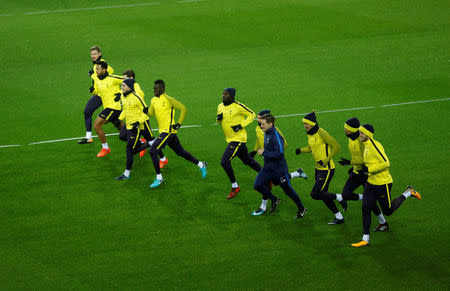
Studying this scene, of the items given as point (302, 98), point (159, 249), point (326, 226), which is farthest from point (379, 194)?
point (302, 98)

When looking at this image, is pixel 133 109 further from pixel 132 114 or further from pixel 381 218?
pixel 381 218

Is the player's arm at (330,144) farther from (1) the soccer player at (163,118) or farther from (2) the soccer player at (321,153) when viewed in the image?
(1) the soccer player at (163,118)

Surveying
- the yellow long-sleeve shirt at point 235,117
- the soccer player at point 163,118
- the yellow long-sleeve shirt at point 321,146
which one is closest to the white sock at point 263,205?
the yellow long-sleeve shirt at point 321,146

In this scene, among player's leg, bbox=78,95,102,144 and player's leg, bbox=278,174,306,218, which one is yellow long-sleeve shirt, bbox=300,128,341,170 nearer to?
player's leg, bbox=278,174,306,218

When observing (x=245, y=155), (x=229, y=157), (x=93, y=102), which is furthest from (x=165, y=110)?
(x=93, y=102)

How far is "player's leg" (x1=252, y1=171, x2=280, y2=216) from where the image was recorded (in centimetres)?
1249

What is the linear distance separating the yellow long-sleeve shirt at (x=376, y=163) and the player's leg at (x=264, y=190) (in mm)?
2047

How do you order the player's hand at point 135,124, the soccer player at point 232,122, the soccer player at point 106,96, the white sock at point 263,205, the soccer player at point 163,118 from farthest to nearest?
the soccer player at point 106,96 → the player's hand at point 135,124 → the soccer player at point 163,118 → the soccer player at point 232,122 → the white sock at point 263,205

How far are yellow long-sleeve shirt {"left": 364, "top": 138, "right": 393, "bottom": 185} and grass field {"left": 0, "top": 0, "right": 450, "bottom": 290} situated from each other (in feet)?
4.20

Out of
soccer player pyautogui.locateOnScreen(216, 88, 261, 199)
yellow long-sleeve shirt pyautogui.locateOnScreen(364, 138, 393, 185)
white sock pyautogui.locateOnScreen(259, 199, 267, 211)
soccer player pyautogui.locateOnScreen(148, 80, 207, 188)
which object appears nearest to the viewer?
yellow long-sleeve shirt pyautogui.locateOnScreen(364, 138, 393, 185)

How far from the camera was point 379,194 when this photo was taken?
11.4 metres

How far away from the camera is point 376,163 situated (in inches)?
448

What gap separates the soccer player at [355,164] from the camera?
12.0 m

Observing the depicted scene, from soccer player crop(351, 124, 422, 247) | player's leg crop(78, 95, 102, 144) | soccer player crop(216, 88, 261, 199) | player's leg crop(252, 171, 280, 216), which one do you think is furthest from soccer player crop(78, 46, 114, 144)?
soccer player crop(351, 124, 422, 247)
